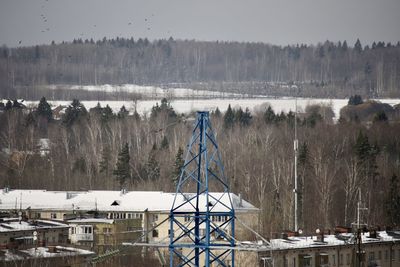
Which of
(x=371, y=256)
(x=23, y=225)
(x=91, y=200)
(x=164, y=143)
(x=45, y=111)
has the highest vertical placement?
(x=45, y=111)

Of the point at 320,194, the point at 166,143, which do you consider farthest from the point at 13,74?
the point at 320,194

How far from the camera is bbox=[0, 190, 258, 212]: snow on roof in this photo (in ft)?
172

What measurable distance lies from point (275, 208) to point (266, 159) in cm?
1119

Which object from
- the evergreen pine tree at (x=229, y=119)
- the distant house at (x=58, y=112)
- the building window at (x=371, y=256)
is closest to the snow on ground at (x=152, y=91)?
the distant house at (x=58, y=112)

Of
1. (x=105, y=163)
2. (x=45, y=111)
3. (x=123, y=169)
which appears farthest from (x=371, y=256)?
(x=45, y=111)

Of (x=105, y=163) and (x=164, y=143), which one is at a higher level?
(x=164, y=143)

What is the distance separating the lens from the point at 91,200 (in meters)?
53.7

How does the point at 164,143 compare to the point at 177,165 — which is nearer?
the point at 177,165

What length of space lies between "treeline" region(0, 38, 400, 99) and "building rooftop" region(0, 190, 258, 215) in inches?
2608

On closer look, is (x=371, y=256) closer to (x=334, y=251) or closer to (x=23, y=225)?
(x=334, y=251)

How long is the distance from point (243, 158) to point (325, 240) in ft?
76.5

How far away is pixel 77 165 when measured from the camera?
219 ft

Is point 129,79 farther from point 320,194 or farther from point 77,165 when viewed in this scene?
point 320,194

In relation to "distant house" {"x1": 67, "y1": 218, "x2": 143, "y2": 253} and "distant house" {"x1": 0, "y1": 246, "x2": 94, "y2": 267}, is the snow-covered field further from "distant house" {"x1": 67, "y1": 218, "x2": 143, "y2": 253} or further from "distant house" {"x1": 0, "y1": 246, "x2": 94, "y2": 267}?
"distant house" {"x1": 0, "y1": 246, "x2": 94, "y2": 267}
